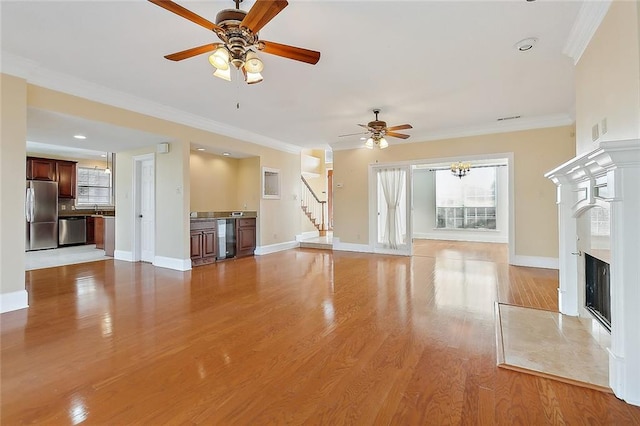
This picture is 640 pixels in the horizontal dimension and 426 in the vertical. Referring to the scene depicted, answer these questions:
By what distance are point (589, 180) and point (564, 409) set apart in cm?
186

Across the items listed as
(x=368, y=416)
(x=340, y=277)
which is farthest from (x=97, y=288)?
(x=368, y=416)

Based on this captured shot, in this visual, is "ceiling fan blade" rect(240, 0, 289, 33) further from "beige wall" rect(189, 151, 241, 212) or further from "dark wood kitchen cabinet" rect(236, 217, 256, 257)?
"beige wall" rect(189, 151, 241, 212)

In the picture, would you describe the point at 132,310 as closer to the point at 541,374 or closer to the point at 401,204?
the point at 541,374

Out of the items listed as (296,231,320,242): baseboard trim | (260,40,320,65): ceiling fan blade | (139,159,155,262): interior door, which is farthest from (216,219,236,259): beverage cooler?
(260,40,320,65): ceiling fan blade

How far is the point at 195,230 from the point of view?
5.94 meters

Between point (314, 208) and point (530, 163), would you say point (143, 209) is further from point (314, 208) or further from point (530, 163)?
point (530, 163)

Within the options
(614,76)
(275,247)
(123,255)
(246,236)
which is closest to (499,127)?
(614,76)

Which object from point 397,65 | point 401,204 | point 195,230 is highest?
point 397,65

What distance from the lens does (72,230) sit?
344 inches

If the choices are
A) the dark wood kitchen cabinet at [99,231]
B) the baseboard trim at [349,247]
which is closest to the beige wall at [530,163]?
the baseboard trim at [349,247]

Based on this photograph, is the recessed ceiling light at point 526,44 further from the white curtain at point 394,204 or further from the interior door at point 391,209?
the white curtain at point 394,204

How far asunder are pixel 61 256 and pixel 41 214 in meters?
2.03

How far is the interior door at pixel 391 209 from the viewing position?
716cm

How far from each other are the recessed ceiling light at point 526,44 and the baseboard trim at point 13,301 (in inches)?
244
